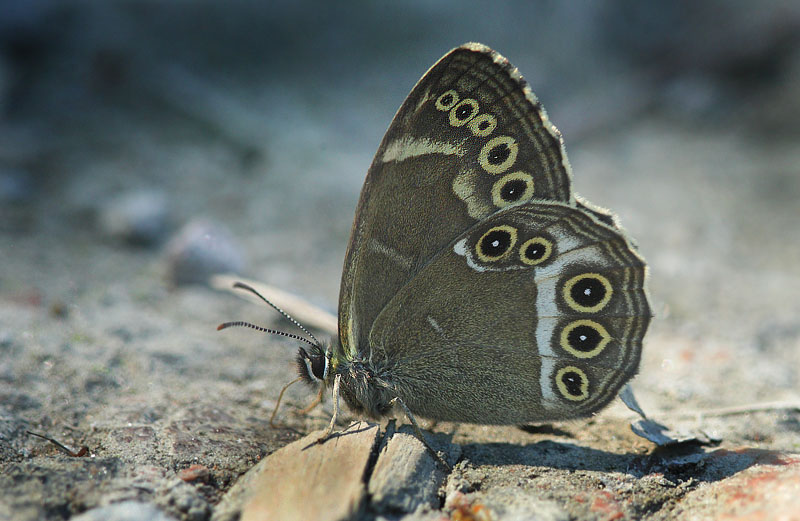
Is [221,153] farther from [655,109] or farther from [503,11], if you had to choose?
[655,109]

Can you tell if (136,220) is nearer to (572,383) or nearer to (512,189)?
(512,189)

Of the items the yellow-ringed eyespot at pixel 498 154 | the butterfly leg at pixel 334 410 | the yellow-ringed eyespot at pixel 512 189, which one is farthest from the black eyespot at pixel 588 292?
the butterfly leg at pixel 334 410

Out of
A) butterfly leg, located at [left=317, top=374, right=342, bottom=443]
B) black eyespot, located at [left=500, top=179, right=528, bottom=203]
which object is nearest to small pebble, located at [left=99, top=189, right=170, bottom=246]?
butterfly leg, located at [left=317, top=374, right=342, bottom=443]

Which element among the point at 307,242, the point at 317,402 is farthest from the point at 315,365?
the point at 307,242

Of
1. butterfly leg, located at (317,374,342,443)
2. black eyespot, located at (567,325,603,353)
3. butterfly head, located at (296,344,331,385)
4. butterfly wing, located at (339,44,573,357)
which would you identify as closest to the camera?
butterfly leg, located at (317,374,342,443)

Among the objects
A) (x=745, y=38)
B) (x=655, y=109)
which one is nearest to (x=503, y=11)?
(x=655, y=109)

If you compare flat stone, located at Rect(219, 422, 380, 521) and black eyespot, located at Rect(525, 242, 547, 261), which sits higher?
black eyespot, located at Rect(525, 242, 547, 261)

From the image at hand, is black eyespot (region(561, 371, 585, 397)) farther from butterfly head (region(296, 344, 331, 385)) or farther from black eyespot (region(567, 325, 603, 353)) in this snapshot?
butterfly head (region(296, 344, 331, 385))
